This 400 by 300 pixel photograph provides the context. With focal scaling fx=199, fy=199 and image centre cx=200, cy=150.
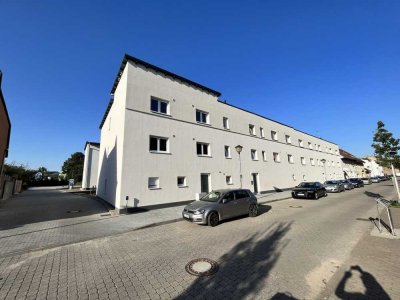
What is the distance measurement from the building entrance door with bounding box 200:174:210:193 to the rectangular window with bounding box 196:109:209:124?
200 inches

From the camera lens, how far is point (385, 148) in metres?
15.2

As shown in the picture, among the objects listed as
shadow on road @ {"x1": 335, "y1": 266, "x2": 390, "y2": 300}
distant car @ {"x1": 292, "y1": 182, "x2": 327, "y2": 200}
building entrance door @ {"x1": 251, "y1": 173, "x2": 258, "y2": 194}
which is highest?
building entrance door @ {"x1": 251, "y1": 173, "x2": 258, "y2": 194}

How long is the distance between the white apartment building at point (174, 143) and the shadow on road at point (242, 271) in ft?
28.0

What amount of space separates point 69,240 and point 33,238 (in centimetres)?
157

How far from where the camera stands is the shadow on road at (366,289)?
12.5 ft

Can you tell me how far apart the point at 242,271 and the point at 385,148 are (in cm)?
1698

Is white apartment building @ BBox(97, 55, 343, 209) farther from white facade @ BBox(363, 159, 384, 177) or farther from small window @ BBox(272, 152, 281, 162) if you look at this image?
white facade @ BBox(363, 159, 384, 177)

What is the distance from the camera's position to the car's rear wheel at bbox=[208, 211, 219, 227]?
9383 millimetres

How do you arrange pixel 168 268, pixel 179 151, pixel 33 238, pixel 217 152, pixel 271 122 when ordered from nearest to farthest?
1. pixel 168 268
2. pixel 33 238
3. pixel 179 151
4. pixel 217 152
5. pixel 271 122

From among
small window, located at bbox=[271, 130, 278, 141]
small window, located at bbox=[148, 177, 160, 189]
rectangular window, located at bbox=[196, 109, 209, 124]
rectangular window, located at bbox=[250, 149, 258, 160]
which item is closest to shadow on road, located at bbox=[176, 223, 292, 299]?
small window, located at bbox=[148, 177, 160, 189]

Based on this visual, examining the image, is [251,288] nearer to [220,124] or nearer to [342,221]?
[342,221]

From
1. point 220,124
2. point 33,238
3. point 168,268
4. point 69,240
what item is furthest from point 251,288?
A: point 220,124

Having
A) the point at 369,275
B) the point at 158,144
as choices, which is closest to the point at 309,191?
the point at 158,144

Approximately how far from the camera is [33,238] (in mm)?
7703
